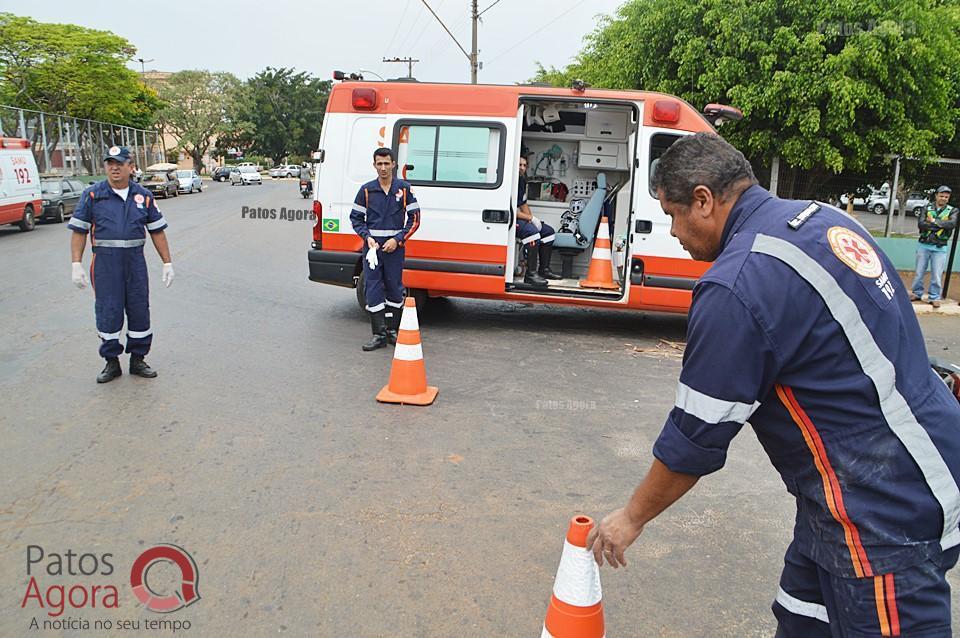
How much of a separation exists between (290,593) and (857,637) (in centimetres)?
221

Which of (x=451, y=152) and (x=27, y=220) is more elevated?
(x=451, y=152)

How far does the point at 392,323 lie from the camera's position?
24.7 feet

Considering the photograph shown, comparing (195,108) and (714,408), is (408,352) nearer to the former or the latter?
(714,408)

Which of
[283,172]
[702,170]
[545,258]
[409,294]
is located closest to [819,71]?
[545,258]

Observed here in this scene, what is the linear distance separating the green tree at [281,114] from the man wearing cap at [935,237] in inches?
3281

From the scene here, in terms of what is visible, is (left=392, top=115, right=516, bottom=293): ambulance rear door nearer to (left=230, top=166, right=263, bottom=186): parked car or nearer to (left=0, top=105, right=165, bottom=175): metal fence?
(left=0, top=105, right=165, bottom=175): metal fence

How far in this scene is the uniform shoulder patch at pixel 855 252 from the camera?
178 cm

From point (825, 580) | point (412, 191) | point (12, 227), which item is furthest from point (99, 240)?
point (12, 227)

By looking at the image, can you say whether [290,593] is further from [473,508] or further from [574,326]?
[574,326]

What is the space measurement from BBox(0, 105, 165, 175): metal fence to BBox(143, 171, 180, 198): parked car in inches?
91.0

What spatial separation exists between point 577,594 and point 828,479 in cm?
84

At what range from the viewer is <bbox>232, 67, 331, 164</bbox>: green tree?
287 feet

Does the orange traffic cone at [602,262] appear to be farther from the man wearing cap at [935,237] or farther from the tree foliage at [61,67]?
the tree foliage at [61,67]

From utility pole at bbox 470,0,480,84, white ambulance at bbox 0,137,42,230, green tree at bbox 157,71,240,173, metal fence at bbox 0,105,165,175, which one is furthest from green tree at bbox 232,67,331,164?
white ambulance at bbox 0,137,42,230
